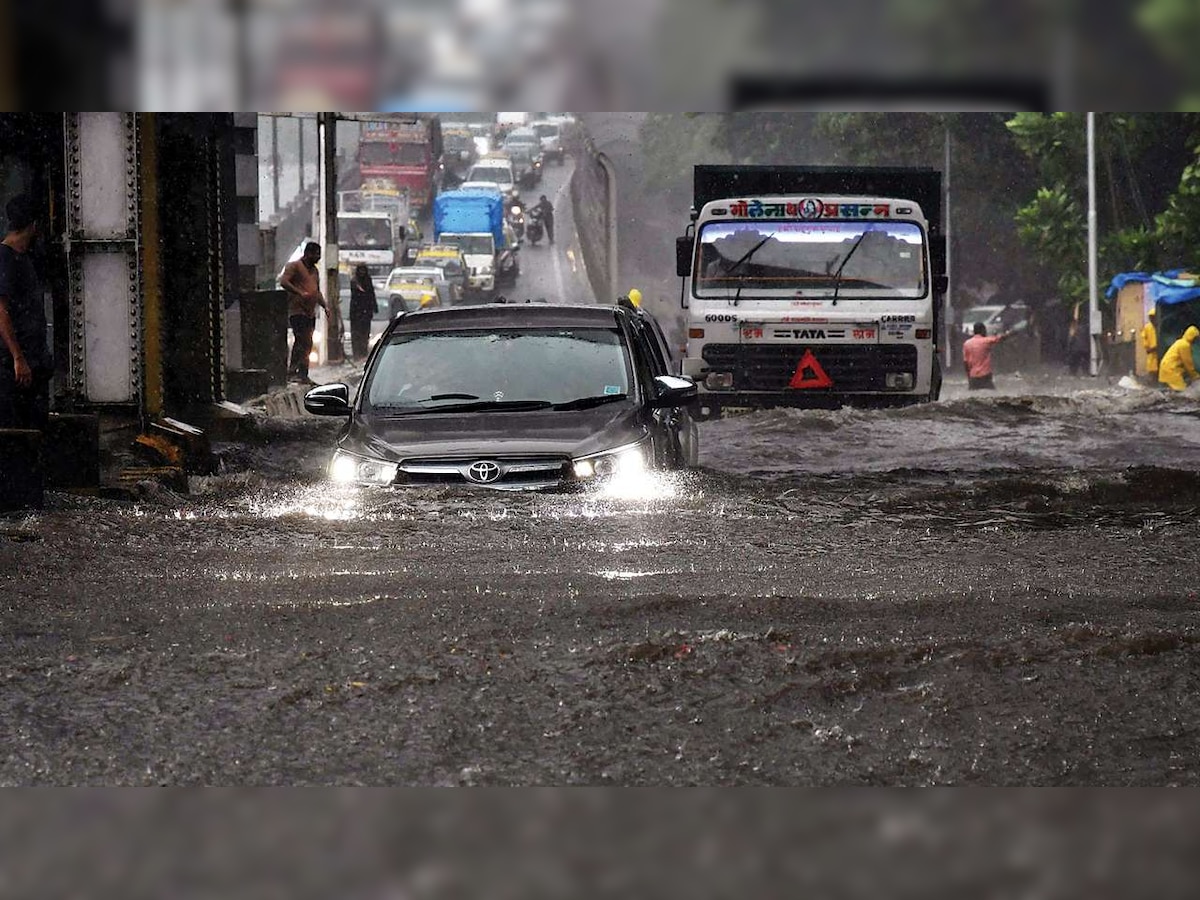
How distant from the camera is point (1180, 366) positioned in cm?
3142

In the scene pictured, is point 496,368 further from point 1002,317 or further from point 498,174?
point 498,174

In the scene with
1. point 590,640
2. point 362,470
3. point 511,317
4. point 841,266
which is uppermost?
point 841,266

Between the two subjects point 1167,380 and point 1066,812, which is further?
point 1167,380

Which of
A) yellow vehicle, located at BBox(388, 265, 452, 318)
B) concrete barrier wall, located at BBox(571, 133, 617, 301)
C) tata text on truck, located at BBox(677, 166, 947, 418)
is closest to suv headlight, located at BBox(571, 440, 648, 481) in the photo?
tata text on truck, located at BBox(677, 166, 947, 418)

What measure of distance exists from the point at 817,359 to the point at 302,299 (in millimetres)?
6320

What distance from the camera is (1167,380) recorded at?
3153 cm

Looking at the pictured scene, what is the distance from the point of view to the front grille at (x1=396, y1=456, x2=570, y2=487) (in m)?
11.1

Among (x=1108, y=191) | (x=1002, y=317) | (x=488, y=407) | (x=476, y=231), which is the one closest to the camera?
(x=488, y=407)

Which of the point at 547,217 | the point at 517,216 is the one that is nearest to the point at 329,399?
the point at 547,217

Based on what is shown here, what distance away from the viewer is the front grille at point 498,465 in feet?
36.3

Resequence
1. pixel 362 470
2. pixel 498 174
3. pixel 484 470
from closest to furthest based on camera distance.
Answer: pixel 484 470
pixel 362 470
pixel 498 174

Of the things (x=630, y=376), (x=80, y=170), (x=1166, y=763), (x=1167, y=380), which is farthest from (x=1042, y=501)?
(x=1167, y=380)
